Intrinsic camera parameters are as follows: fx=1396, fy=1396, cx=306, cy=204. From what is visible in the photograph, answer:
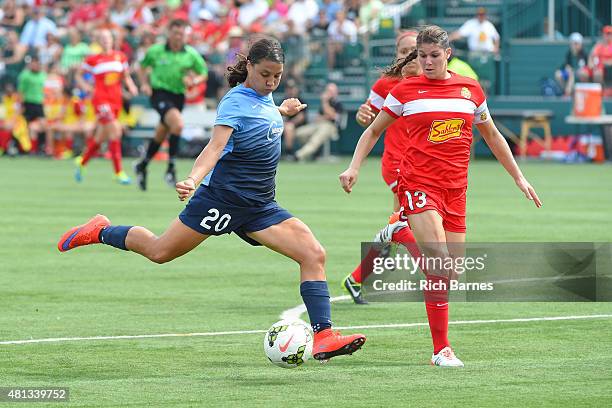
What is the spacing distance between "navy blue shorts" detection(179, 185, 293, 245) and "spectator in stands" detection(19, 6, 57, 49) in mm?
31007

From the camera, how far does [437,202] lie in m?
8.82

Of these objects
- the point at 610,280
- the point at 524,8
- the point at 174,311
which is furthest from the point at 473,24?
the point at 174,311

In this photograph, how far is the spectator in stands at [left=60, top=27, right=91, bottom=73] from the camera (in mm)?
37069

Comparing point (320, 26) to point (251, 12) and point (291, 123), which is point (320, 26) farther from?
point (291, 123)

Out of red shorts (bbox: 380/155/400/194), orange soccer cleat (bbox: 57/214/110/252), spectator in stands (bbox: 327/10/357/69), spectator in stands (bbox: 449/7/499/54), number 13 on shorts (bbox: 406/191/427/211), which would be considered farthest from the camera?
spectator in stands (bbox: 327/10/357/69)

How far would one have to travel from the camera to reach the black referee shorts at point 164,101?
22648 mm

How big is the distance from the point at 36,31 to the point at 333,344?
32373 millimetres

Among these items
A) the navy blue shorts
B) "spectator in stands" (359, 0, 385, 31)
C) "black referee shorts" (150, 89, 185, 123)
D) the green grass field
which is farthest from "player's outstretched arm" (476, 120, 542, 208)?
"spectator in stands" (359, 0, 385, 31)

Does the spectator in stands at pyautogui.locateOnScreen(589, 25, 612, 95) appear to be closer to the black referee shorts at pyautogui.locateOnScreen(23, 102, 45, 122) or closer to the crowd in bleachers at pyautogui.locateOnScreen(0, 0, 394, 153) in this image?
the crowd in bleachers at pyautogui.locateOnScreen(0, 0, 394, 153)

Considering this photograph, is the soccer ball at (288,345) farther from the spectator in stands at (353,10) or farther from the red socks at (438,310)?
the spectator in stands at (353,10)

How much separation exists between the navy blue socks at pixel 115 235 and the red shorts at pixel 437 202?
197cm

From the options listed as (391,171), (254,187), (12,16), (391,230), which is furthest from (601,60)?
(254,187)

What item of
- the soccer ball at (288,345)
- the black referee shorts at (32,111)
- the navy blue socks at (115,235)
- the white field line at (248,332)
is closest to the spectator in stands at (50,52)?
the black referee shorts at (32,111)

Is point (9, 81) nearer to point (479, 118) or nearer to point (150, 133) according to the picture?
point (150, 133)
